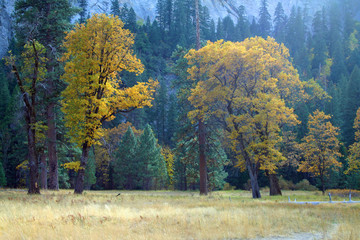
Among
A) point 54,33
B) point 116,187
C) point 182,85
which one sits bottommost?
point 116,187

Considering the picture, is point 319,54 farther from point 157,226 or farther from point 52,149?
point 157,226

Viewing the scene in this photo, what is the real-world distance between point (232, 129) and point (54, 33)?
50.2 ft

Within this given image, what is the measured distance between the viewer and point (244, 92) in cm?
2364

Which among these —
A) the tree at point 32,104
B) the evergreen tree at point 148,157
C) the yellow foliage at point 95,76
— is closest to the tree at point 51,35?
the tree at point 32,104

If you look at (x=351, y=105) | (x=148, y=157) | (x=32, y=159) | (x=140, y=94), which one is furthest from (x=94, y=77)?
(x=351, y=105)

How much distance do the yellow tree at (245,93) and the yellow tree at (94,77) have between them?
553cm

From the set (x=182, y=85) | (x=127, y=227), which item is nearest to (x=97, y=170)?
(x=182, y=85)

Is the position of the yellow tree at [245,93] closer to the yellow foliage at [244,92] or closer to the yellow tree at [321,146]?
the yellow foliage at [244,92]

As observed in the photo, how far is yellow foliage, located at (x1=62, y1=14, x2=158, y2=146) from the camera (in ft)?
57.6

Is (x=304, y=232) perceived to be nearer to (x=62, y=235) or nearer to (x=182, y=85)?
(x=62, y=235)

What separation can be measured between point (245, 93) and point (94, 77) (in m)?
12.0

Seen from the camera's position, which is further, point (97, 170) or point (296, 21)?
point (296, 21)

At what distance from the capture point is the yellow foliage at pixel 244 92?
21109 millimetres

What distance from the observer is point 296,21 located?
98750mm
